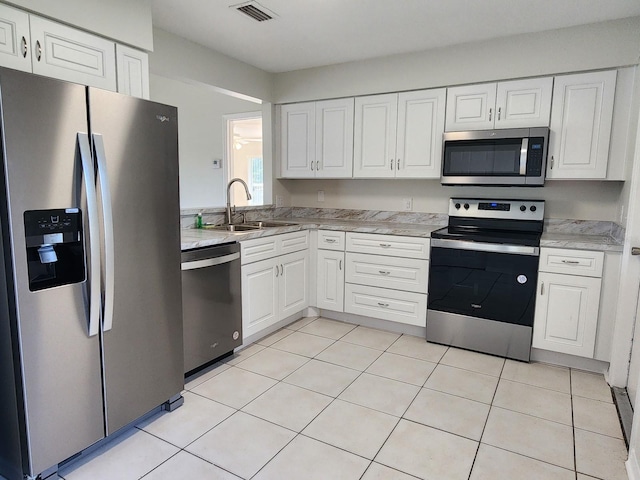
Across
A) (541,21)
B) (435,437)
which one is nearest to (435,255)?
(435,437)

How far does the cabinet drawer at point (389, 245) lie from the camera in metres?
3.21

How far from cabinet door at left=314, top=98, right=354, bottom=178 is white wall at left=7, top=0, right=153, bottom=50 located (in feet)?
6.08

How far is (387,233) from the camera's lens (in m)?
3.32

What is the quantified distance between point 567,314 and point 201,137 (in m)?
4.86

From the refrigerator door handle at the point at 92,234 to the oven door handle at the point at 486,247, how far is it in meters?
2.33

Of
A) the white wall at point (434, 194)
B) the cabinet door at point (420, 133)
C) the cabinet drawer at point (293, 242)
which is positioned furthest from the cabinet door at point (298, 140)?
the cabinet door at point (420, 133)

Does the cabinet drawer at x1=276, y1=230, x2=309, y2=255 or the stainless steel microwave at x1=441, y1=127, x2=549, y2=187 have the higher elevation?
the stainless steel microwave at x1=441, y1=127, x2=549, y2=187

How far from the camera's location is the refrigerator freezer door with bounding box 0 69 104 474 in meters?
1.46

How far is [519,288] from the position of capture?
9.34 ft

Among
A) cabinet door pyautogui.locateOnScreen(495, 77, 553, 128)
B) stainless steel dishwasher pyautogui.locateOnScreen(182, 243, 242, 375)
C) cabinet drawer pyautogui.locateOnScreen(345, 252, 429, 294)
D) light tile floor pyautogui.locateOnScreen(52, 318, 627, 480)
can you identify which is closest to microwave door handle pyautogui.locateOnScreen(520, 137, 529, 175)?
cabinet door pyautogui.locateOnScreen(495, 77, 553, 128)

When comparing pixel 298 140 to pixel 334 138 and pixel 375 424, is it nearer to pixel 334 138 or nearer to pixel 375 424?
pixel 334 138

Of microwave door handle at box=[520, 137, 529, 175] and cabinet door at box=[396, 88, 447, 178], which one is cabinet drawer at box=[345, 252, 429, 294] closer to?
cabinet door at box=[396, 88, 447, 178]

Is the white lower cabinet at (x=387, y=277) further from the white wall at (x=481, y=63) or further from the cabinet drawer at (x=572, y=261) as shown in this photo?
the white wall at (x=481, y=63)

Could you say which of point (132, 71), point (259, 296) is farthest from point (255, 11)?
point (259, 296)
